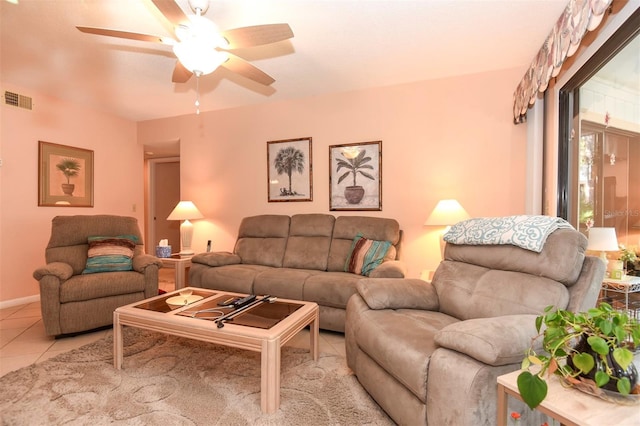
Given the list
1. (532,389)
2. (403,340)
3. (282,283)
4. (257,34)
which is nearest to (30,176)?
(282,283)

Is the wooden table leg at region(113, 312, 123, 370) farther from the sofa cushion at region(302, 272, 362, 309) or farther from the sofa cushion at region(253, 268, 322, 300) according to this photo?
the sofa cushion at region(302, 272, 362, 309)

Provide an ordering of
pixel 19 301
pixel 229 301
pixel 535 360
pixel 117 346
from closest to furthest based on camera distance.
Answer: pixel 535 360
pixel 117 346
pixel 229 301
pixel 19 301

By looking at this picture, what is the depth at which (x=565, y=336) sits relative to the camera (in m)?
0.94

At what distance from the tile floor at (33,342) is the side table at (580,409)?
152cm

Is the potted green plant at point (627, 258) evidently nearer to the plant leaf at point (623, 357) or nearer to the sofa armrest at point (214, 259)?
the plant leaf at point (623, 357)

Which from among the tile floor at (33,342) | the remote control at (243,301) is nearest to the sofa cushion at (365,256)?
the tile floor at (33,342)

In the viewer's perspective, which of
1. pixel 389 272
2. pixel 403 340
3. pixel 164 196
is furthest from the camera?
pixel 164 196

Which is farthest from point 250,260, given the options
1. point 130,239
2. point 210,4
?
point 210,4

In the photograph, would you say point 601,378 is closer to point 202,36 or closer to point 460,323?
point 460,323

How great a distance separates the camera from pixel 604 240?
6.11 ft

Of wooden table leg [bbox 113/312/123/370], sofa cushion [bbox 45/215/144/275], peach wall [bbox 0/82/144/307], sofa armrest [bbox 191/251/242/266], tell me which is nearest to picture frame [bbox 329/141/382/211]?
sofa armrest [bbox 191/251/242/266]

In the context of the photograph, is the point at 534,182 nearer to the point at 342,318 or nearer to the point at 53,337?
the point at 342,318

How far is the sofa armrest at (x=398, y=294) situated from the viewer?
1862 millimetres

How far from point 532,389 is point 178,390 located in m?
1.77
